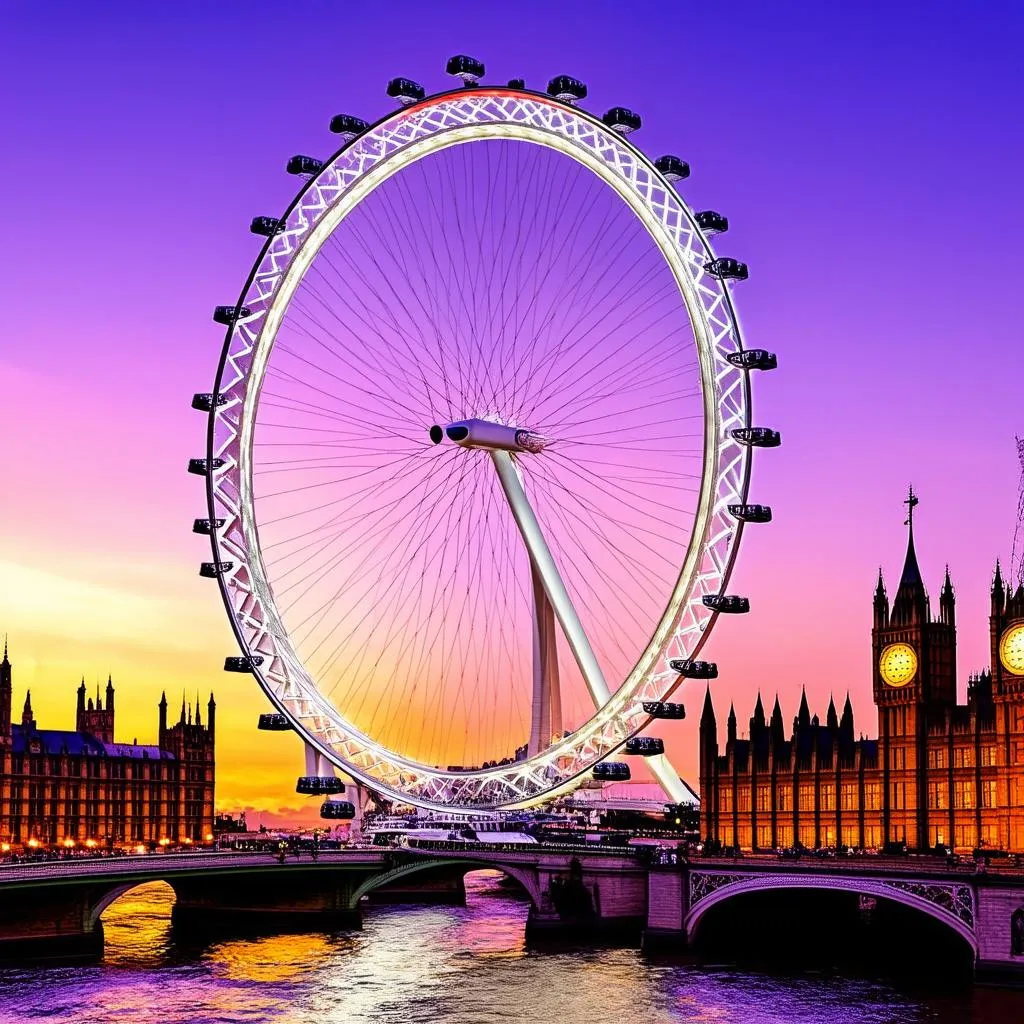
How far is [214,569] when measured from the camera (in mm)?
56719

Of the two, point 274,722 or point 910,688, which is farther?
point 910,688

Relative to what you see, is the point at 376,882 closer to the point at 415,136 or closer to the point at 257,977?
the point at 257,977

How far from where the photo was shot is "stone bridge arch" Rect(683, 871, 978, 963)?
4825 centimetres

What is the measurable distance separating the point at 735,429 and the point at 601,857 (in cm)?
2307

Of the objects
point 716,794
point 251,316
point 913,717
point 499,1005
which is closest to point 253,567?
point 251,316

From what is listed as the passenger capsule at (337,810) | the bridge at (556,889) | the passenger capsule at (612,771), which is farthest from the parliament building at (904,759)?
the passenger capsule at (337,810)

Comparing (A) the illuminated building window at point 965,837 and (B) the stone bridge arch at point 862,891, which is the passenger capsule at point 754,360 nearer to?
(B) the stone bridge arch at point 862,891

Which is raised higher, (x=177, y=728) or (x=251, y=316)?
(x=251, y=316)

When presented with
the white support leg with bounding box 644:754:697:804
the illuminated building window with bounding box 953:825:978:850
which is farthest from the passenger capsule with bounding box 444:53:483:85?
the illuminated building window with bounding box 953:825:978:850

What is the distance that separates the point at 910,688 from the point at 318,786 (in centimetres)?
3912

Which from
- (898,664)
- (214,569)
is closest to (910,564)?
(898,664)

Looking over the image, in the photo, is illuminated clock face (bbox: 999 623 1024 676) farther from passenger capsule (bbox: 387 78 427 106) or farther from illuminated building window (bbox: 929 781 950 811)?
passenger capsule (bbox: 387 78 427 106)

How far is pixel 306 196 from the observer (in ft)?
187

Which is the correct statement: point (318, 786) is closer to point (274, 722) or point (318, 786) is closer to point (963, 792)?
point (274, 722)
